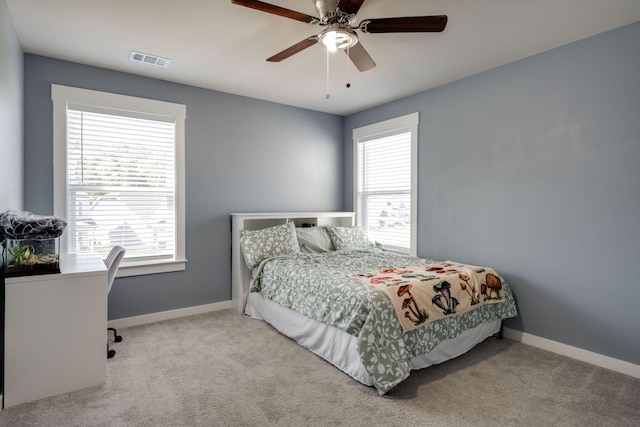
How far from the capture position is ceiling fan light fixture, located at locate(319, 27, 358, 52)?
7.04 ft

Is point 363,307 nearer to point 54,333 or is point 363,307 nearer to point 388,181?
point 54,333

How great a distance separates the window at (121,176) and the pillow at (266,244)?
698 mm

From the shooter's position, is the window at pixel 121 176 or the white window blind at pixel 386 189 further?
the white window blind at pixel 386 189

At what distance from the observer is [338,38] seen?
2219 millimetres

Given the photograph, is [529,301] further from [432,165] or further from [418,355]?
[432,165]

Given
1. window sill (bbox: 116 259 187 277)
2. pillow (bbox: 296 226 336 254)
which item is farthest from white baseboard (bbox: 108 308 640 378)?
pillow (bbox: 296 226 336 254)

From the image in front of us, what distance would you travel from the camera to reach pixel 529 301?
311 cm

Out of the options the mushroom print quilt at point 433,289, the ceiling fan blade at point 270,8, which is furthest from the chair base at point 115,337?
the ceiling fan blade at point 270,8

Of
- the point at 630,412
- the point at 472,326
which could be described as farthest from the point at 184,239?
the point at 630,412

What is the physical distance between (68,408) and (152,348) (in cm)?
88

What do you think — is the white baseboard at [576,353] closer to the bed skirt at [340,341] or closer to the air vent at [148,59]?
the bed skirt at [340,341]

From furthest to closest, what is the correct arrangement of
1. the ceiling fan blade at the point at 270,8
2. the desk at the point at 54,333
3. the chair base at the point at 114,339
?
the chair base at the point at 114,339
the desk at the point at 54,333
the ceiling fan blade at the point at 270,8

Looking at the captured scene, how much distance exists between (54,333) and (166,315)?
4.97 feet

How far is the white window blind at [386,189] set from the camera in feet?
14.0
